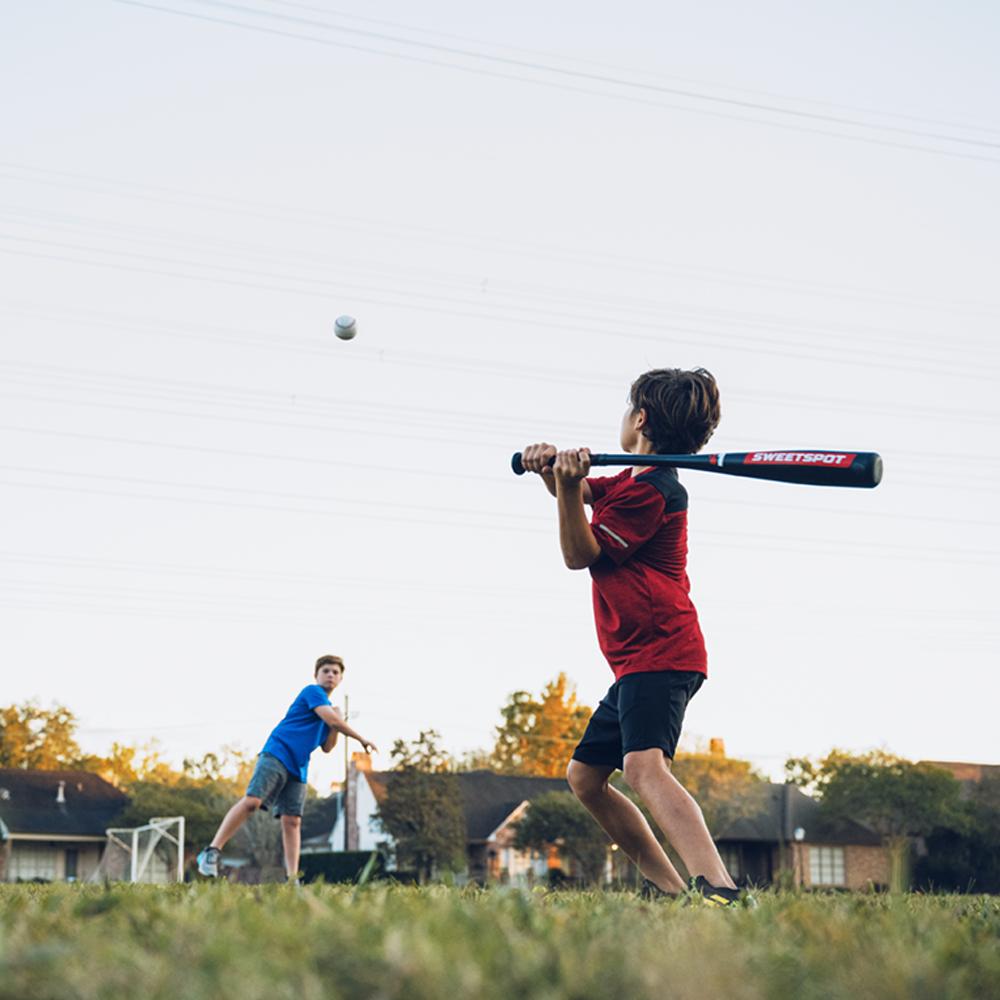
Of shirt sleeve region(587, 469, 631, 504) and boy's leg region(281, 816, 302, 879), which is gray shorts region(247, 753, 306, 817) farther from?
shirt sleeve region(587, 469, 631, 504)

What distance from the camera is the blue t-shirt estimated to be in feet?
35.0

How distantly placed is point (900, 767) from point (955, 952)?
176 feet

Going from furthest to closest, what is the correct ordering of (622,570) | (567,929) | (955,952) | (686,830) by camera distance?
(622,570) → (686,830) → (567,929) → (955,952)

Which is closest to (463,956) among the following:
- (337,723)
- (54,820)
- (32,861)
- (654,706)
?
(654,706)

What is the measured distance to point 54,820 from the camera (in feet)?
188

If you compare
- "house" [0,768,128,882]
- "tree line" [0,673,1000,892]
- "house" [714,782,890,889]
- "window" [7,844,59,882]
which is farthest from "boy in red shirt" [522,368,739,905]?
"house" [714,782,890,889]

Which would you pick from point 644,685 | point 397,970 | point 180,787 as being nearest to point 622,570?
point 644,685

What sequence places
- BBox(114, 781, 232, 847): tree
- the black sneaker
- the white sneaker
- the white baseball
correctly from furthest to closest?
BBox(114, 781, 232, 847): tree
the white baseball
the white sneaker
the black sneaker

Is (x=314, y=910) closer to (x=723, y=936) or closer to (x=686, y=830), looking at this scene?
(x=723, y=936)

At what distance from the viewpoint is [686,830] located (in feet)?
17.1

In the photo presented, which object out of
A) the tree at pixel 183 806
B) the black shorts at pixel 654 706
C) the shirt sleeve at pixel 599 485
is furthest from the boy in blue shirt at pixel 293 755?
the tree at pixel 183 806

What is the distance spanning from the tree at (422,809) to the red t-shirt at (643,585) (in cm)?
4230

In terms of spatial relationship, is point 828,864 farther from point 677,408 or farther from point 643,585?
point 643,585

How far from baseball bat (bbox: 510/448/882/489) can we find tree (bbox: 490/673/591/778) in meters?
70.4
